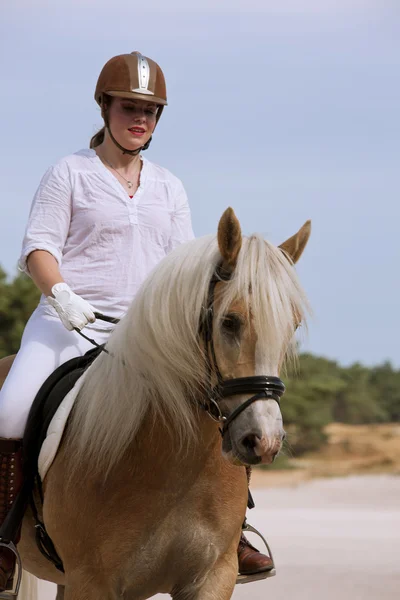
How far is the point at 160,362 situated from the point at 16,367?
3.94ft

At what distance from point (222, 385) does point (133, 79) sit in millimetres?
2047

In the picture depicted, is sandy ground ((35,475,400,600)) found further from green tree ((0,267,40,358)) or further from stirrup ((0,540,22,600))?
green tree ((0,267,40,358))

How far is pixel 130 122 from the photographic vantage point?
17.9 ft

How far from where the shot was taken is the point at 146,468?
4551 millimetres

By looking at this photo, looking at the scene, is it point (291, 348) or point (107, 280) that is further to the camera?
point (107, 280)

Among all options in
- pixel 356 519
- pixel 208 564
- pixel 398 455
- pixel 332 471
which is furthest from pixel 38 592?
pixel 398 455

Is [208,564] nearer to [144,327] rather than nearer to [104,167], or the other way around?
[144,327]

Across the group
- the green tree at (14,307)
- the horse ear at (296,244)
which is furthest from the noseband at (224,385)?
the green tree at (14,307)

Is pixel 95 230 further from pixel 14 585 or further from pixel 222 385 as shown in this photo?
pixel 14 585

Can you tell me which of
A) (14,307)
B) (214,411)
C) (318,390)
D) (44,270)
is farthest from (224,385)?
(318,390)

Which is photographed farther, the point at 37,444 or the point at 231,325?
the point at 37,444

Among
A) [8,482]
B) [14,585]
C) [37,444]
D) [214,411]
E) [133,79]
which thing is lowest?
[14,585]

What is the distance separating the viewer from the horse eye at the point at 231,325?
4.06m

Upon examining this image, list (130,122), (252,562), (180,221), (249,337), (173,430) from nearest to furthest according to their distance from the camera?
(249,337), (173,430), (252,562), (130,122), (180,221)
